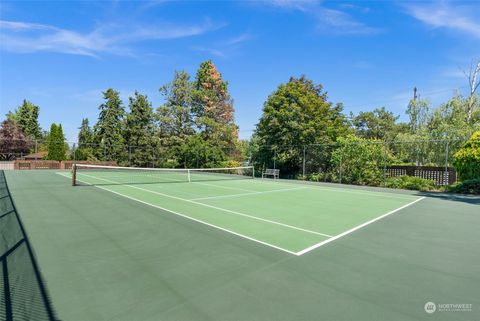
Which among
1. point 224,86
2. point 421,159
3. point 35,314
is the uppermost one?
point 224,86

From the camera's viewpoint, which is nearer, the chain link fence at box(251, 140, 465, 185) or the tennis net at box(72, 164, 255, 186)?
the tennis net at box(72, 164, 255, 186)

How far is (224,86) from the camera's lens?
4131 cm

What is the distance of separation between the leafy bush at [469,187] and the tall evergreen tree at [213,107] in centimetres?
2355

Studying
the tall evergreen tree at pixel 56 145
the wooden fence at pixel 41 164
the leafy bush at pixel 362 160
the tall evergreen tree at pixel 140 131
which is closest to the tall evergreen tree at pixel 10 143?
the tall evergreen tree at pixel 56 145

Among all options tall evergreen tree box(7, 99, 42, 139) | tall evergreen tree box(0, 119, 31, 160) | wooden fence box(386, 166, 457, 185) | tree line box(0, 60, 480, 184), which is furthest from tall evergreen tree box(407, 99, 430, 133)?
tall evergreen tree box(7, 99, 42, 139)

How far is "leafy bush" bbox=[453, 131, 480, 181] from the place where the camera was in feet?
46.1

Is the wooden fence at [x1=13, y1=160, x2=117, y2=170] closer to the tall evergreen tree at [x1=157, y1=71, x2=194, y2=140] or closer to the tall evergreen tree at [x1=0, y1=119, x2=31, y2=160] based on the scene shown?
the tall evergreen tree at [x1=157, y1=71, x2=194, y2=140]

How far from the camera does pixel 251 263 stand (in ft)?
14.3

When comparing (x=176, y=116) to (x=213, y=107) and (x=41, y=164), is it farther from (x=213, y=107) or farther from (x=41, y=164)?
(x=41, y=164)

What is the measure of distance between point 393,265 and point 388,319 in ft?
5.64

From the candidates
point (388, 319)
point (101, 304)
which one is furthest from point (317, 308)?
point (101, 304)

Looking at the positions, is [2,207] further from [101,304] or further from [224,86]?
[224,86]

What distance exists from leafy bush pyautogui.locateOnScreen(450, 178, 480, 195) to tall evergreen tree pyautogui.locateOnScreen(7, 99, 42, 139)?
196 feet

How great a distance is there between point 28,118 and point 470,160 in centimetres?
6350
